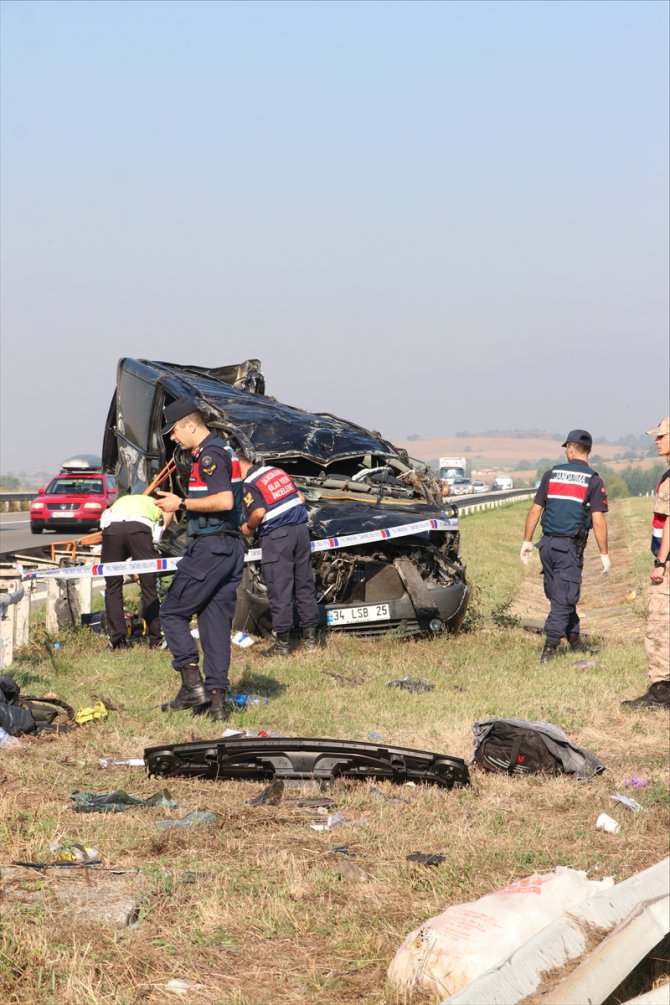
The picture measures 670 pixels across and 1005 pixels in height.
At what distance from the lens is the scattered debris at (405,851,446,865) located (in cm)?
450

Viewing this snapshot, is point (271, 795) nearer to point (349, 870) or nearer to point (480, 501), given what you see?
point (349, 870)

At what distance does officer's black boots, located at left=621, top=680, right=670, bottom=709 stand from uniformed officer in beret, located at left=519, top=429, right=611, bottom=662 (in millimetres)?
1938

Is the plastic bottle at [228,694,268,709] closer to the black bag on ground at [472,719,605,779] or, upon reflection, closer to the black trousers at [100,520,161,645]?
the black bag on ground at [472,719,605,779]

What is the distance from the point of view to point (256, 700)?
774 cm

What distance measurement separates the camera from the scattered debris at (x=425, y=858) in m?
4.50

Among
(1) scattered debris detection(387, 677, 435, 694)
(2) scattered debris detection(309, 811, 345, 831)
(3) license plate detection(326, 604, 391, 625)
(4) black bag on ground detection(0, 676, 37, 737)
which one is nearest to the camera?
(2) scattered debris detection(309, 811, 345, 831)

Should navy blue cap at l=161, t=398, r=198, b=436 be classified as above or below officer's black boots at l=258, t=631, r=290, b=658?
above

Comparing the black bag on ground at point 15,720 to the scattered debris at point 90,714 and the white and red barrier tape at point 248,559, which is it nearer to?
the scattered debris at point 90,714

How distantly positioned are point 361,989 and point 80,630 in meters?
7.26

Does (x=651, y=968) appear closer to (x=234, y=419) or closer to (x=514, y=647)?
(x=514, y=647)

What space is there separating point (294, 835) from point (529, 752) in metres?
1.75

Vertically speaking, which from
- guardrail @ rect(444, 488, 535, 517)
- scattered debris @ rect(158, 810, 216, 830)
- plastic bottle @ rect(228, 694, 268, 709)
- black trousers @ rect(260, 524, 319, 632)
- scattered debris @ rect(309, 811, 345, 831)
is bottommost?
Result: guardrail @ rect(444, 488, 535, 517)

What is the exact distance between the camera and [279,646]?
973 cm

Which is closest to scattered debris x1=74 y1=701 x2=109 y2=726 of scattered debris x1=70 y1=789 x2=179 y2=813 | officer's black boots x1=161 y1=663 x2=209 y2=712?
officer's black boots x1=161 y1=663 x2=209 y2=712
